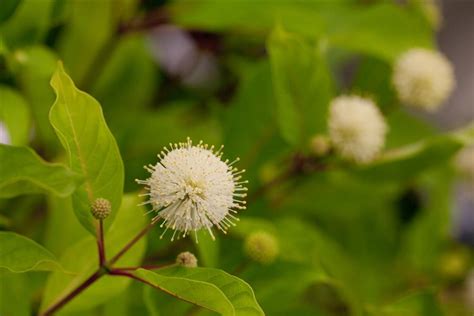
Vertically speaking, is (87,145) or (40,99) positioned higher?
(40,99)

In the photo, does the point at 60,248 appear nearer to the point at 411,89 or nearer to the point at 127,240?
the point at 127,240

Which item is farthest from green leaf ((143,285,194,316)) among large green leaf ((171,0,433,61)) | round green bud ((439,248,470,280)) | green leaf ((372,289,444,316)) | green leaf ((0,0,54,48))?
round green bud ((439,248,470,280))

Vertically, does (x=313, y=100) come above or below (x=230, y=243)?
above

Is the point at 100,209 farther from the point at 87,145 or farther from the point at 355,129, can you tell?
the point at 355,129

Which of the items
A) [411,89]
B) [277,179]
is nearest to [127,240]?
[277,179]

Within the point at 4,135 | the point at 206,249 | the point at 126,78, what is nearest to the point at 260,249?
the point at 206,249

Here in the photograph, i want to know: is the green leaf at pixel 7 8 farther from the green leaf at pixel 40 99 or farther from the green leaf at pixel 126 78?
the green leaf at pixel 126 78

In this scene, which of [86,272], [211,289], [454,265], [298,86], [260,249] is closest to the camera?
[211,289]
